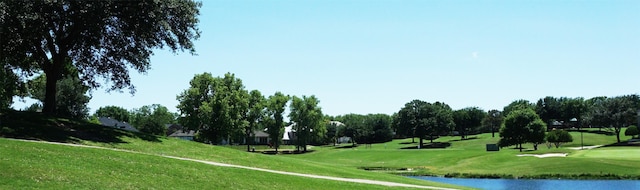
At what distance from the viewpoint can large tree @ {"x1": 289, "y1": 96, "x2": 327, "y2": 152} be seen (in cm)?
10762

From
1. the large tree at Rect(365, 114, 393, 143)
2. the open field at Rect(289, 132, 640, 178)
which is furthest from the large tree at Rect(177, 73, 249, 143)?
the large tree at Rect(365, 114, 393, 143)

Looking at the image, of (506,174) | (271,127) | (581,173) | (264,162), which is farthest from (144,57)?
(271,127)

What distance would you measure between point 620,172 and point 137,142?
4328 centimetres

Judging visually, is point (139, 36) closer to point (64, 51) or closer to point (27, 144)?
point (64, 51)

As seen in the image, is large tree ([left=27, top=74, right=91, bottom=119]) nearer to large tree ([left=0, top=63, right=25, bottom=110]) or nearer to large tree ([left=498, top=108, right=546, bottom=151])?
large tree ([left=0, top=63, right=25, bottom=110])

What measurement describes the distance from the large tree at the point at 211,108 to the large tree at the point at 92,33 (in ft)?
114

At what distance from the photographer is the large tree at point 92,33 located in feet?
90.3

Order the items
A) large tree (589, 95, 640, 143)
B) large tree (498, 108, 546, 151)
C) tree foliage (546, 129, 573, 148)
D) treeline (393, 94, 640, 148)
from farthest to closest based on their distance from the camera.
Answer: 1. large tree (589, 95, 640, 143)
2. tree foliage (546, 129, 573, 148)
3. treeline (393, 94, 640, 148)
4. large tree (498, 108, 546, 151)

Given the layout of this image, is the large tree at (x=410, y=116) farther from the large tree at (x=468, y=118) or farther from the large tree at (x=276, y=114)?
the large tree at (x=276, y=114)

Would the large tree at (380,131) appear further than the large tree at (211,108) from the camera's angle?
Yes

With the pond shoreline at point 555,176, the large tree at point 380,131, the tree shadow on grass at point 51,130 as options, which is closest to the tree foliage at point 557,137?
the pond shoreline at point 555,176

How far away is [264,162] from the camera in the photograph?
29.7m

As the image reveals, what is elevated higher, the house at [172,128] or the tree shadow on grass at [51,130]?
the house at [172,128]

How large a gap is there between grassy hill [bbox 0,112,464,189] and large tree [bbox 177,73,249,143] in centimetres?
3957
